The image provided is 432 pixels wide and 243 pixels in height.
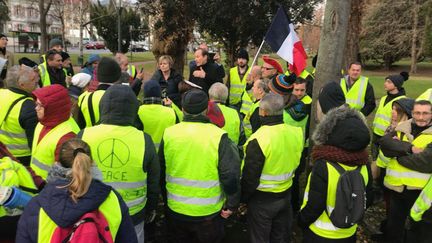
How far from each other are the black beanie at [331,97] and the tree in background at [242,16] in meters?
5.83

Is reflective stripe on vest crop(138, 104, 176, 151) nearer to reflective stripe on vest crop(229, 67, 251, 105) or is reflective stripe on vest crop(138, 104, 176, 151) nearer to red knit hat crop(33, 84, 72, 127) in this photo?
red knit hat crop(33, 84, 72, 127)

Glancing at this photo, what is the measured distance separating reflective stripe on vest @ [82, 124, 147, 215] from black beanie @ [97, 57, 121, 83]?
1478mm

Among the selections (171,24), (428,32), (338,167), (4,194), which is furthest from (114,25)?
(338,167)

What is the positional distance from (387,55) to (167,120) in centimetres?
3774

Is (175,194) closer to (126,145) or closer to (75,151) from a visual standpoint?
(126,145)

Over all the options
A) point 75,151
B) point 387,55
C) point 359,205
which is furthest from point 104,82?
point 387,55

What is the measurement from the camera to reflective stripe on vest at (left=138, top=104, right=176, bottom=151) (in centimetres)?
433

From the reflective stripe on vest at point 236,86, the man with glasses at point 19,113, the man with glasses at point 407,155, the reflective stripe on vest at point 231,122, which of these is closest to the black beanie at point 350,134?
the man with glasses at point 407,155

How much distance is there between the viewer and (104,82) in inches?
173

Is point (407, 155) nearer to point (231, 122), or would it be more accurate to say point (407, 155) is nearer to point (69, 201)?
point (231, 122)

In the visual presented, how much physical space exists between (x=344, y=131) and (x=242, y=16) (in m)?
7.87

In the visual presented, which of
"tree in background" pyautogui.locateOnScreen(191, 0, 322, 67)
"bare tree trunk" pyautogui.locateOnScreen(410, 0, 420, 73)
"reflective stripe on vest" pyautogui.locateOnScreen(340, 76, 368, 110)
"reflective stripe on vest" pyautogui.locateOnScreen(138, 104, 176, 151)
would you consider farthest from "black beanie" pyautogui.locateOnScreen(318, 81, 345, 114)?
"bare tree trunk" pyautogui.locateOnScreen(410, 0, 420, 73)

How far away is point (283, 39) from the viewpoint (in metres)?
6.10

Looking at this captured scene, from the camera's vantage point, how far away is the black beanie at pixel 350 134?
2.91 m
